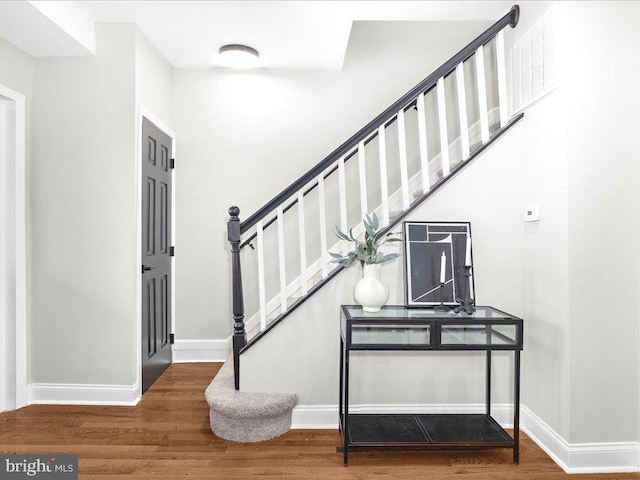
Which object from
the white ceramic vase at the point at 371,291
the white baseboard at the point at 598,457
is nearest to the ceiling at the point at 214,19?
the white ceramic vase at the point at 371,291

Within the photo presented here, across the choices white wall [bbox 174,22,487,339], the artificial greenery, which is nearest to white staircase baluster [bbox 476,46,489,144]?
the artificial greenery

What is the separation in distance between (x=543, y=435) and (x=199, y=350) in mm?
2790

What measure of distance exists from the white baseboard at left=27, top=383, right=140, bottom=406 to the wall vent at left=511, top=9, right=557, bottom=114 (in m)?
3.30

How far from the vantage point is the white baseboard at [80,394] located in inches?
115

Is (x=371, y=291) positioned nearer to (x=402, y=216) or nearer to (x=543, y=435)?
(x=402, y=216)

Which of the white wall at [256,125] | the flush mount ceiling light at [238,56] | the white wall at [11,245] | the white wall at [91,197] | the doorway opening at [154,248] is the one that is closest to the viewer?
the white wall at [11,245]

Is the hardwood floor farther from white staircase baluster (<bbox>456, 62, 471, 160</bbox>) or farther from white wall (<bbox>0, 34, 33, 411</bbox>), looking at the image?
white staircase baluster (<bbox>456, 62, 471, 160</bbox>)

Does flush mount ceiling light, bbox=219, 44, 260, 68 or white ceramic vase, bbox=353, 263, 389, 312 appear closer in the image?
white ceramic vase, bbox=353, 263, 389, 312

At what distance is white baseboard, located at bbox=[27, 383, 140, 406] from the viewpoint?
2928 mm

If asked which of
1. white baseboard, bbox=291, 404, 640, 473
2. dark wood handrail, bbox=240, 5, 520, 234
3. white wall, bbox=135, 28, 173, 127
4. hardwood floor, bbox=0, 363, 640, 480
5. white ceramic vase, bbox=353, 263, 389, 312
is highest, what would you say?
white wall, bbox=135, 28, 173, 127

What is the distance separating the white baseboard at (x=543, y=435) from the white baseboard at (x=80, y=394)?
4.17 feet

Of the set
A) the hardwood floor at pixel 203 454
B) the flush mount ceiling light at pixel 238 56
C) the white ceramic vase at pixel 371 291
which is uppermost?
the flush mount ceiling light at pixel 238 56

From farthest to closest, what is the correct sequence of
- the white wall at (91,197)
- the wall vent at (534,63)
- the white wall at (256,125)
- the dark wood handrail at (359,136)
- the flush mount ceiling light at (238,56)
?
1. the white wall at (256,125)
2. the flush mount ceiling light at (238,56)
3. the white wall at (91,197)
4. the dark wood handrail at (359,136)
5. the wall vent at (534,63)

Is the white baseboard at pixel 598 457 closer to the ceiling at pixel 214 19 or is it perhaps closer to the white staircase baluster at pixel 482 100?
the white staircase baluster at pixel 482 100
